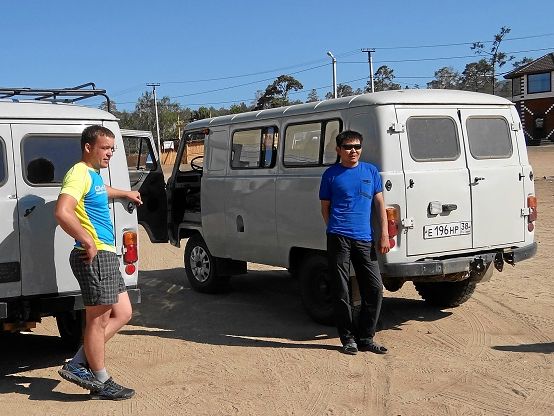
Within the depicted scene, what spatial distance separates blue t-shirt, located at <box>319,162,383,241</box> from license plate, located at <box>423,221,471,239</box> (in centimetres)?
70

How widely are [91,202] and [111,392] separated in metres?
1.40

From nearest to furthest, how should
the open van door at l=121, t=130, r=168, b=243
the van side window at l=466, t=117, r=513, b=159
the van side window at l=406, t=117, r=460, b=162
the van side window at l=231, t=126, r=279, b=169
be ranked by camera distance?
1. the van side window at l=406, t=117, r=460, b=162
2. the van side window at l=466, t=117, r=513, b=159
3. the van side window at l=231, t=126, r=279, b=169
4. the open van door at l=121, t=130, r=168, b=243

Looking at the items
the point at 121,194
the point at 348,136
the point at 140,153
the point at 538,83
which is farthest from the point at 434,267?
the point at 538,83

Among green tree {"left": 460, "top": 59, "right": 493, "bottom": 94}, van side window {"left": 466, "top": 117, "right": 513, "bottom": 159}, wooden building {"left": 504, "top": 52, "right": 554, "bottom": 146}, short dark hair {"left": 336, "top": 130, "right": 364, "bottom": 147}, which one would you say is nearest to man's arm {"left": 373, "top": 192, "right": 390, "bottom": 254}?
short dark hair {"left": 336, "top": 130, "right": 364, "bottom": 147}

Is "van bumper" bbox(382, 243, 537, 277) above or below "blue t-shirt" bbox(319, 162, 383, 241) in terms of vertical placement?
below

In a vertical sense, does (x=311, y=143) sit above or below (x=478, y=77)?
below

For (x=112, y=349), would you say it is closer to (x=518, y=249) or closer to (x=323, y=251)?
(x=323, y=251)

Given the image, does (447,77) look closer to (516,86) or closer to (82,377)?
(516,86)

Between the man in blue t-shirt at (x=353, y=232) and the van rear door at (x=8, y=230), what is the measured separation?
103 inches

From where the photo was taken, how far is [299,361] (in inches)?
238

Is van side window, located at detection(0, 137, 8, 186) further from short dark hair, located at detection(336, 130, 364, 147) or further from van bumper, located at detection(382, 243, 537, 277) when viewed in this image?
van bumper, located at detection(382, 243, 537, 277)

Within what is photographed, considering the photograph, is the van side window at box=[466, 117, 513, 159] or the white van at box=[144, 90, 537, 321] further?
the van side window at box=[466, 117, 513, 159]

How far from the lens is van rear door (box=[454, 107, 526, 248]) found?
6891 millimetres

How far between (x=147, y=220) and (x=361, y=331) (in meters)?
3.45
